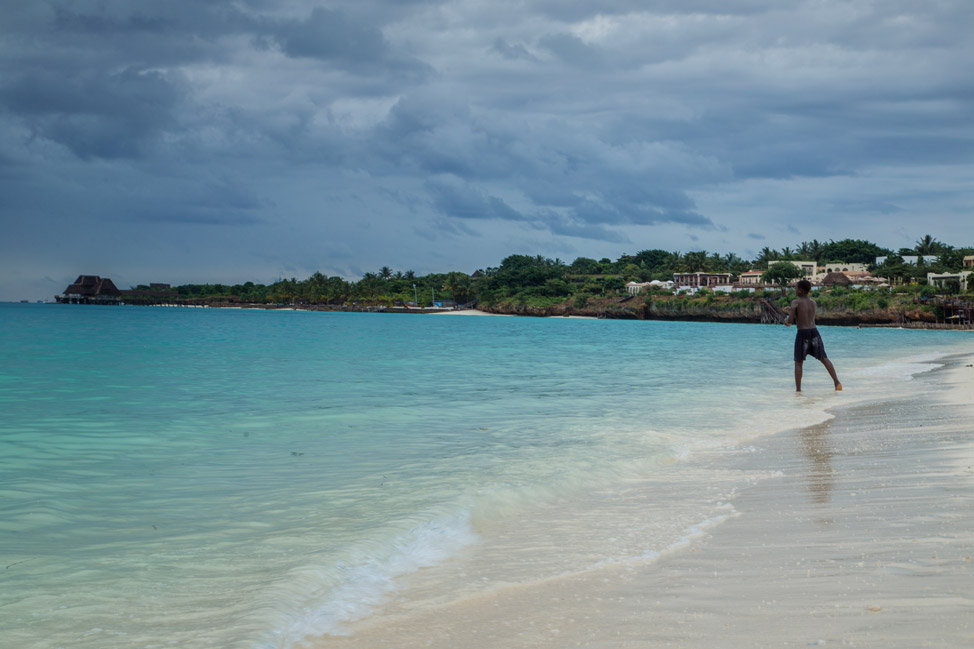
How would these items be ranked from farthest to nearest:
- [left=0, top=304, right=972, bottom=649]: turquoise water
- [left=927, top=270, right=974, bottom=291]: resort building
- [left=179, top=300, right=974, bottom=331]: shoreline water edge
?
[left=927, top=270, right=974, bottom=291]: resort building → [left=179, top=300, right=974, bottom=331]: shoreline water edge → [left=0, top=304, right=972, bottom=649]: turquoise water

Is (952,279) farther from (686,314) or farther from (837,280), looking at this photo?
(686,314)

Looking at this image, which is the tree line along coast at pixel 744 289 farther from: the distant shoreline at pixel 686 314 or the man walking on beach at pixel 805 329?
the man walking on beach at pixel 805 329

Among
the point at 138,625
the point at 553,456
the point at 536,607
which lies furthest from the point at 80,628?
the point at 553,456

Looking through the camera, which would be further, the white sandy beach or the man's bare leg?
the man's bare leg

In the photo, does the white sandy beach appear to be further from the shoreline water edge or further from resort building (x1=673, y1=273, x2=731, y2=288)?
resort building (x1=673, y1=273, x2=731, y2=288)

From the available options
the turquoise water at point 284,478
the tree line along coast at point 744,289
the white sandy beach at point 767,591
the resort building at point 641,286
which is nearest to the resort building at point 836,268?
the tree line along coast at point 744,289

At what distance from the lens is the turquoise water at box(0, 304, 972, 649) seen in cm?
384

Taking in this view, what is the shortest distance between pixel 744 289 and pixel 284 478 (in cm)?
13566

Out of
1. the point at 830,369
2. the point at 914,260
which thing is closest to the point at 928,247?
the point at 914,260

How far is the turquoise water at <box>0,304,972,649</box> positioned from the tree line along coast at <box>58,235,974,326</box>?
90.0 meters

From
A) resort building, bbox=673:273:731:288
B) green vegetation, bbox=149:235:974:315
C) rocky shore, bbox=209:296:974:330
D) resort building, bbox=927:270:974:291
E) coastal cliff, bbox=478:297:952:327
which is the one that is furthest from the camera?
resort building, bbox=673:273:731:288

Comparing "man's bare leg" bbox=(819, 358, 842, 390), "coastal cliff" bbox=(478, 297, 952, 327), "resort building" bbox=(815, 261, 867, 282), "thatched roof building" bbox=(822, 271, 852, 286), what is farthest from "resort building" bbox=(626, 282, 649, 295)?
"man's bare leg" bbox=(819, 358, 842, 390)

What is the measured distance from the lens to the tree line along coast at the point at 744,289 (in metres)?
102

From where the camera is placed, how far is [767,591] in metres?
3.54
